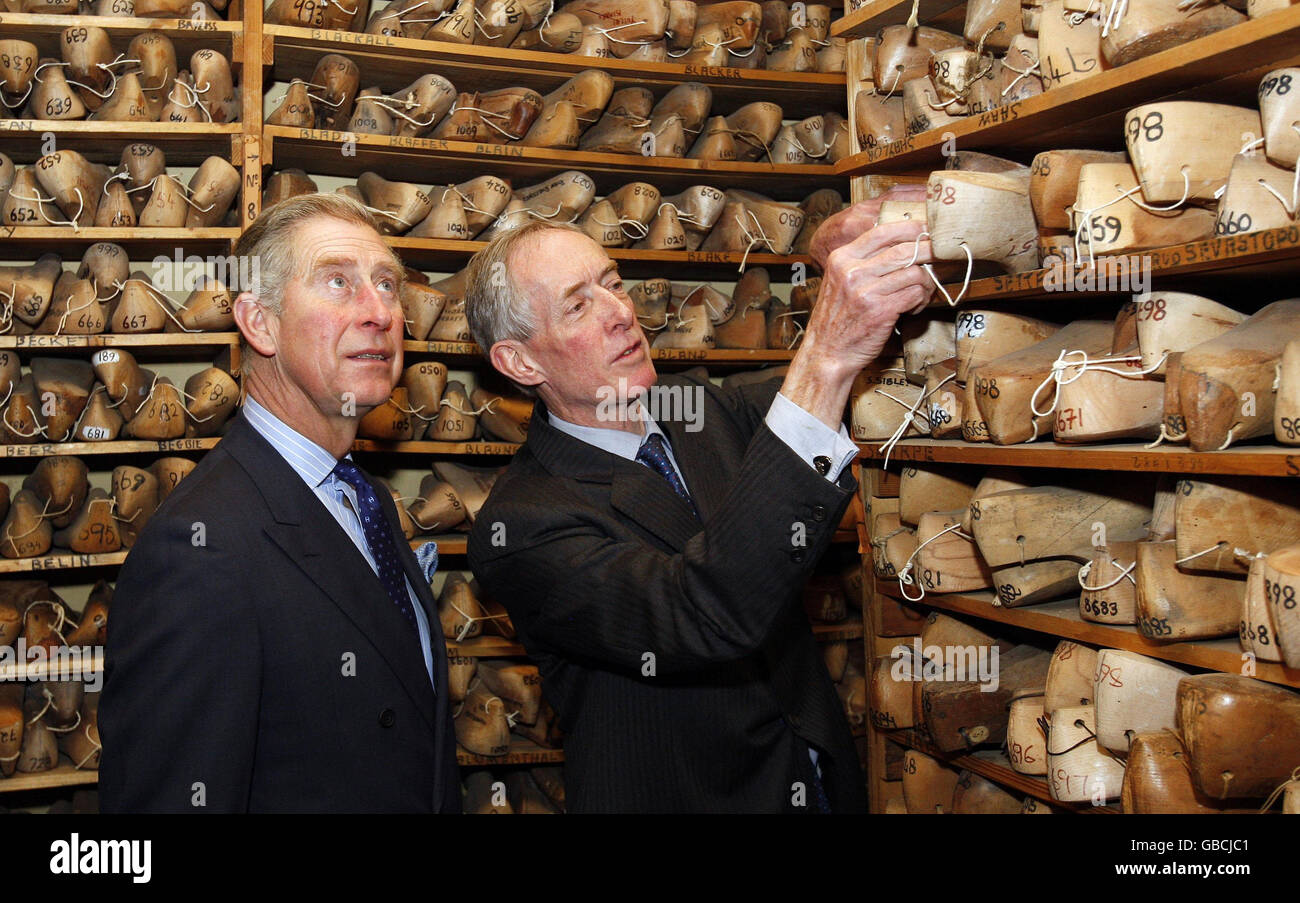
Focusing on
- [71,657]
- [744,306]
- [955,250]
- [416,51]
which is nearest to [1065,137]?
[955,250]

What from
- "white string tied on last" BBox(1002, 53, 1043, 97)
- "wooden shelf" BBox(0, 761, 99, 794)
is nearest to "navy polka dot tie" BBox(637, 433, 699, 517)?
"white string tied on last" BBox(1002, 53, 1043, 97)

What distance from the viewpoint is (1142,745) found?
1449 mm

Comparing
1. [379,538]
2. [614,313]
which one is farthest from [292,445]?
[614,313]

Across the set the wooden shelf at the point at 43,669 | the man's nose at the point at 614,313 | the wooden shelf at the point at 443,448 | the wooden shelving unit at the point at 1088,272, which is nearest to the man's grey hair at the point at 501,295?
the man's nose at the point at 614,313

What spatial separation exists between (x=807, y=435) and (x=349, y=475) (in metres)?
0.78

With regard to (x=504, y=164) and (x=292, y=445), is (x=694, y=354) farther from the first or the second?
(x=292, y=445)

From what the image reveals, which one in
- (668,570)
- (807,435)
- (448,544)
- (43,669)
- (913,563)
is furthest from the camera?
(448,544)

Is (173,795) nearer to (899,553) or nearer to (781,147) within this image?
(899,553)

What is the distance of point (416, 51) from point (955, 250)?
1.76m

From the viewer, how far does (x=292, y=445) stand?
5.39 ft

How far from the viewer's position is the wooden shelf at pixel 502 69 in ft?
8.99

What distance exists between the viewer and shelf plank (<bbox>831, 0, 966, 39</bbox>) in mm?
1875

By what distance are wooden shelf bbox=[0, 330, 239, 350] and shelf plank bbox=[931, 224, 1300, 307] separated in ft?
5.80

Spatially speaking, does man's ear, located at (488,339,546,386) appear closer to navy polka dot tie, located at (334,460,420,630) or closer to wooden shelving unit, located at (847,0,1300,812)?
navy polka dot tie, located at (334,460,420,630)
